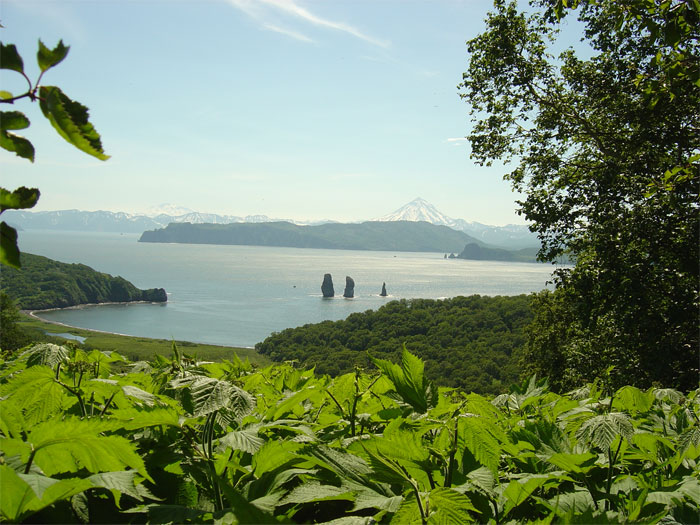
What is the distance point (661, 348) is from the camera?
32.7ft

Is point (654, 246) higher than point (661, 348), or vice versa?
point (654, 246)

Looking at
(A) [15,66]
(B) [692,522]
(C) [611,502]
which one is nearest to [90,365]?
(A) [15,66]

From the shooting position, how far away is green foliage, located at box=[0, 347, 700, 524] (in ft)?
2.82

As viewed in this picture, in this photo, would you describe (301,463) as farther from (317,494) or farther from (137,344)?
(137,344)

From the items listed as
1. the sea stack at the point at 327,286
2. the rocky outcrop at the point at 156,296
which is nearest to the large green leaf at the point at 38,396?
the rocky outcrop at the point at 156,296

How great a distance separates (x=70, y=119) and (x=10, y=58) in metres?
0.12

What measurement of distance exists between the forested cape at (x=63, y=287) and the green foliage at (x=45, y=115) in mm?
109611

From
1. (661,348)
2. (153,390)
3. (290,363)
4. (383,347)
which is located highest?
(153,390)

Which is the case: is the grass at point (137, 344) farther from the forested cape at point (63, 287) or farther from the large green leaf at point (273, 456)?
the large green leaf at point (273, 456)

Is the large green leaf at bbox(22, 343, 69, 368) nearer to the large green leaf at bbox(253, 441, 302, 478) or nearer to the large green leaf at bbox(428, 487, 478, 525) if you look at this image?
the large green leaf at bbox(253, 441, 302, 478)

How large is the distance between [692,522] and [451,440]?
0.57 meters

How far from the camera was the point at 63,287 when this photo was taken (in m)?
101

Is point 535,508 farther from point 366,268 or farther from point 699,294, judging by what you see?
point 366,268

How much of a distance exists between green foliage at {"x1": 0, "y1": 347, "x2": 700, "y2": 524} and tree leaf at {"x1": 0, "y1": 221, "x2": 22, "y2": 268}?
34cm
